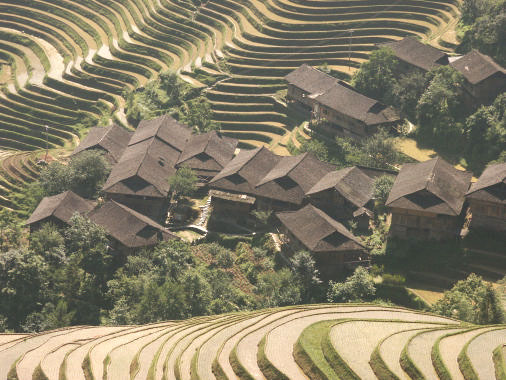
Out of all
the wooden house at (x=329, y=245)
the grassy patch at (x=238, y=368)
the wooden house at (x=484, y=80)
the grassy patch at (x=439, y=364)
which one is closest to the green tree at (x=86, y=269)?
the wooden house at (x=329, y=245)

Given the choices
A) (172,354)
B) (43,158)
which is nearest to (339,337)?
(172,354)

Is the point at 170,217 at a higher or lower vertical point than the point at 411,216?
lower

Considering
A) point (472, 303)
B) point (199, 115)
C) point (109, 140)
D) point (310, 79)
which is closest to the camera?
point (472, 303)

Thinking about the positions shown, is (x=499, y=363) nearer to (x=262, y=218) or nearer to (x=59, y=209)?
(x=262, y=218)

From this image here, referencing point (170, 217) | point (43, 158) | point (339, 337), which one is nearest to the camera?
point (339, 337)

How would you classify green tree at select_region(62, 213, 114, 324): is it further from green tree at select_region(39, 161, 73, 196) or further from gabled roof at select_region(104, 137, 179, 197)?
green tree at select_region(39, 161, 73, 196)

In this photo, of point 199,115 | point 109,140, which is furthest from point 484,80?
point 109,140

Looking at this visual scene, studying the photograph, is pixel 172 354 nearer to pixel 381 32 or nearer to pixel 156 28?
pixel 381 32
